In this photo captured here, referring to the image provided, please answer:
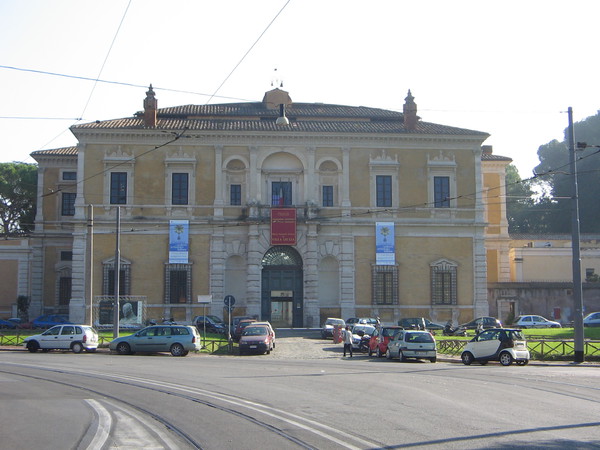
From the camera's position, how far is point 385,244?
5166 centimetres

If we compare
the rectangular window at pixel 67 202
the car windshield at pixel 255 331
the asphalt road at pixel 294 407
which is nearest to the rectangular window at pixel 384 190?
the car windshield at pixel 255 331

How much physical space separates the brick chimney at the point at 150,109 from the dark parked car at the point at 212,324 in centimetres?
1403

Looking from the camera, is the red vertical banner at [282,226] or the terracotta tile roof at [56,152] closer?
the red vertical banner at [282,226]

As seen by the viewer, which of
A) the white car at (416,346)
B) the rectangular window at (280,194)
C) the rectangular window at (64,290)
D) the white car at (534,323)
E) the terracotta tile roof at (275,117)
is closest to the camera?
the white car at (416,346)

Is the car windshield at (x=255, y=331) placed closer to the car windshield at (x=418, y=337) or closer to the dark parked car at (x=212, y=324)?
the car windshield at (x=418, y=337)

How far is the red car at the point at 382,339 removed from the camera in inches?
1287

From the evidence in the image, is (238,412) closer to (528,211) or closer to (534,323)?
(534,323)

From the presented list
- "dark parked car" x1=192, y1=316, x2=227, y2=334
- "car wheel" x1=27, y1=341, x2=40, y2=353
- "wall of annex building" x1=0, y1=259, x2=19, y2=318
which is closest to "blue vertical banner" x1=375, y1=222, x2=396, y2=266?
"dark parked car" x1=192, y1=316, x2=227, y2=334

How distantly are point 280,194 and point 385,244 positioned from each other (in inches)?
315

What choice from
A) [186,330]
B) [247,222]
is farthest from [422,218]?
[186,330]

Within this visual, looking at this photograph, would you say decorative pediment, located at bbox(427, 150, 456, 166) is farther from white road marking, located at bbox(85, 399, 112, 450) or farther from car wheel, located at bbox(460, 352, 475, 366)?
white road marking, located at bbox(85, 399, 112, 450)

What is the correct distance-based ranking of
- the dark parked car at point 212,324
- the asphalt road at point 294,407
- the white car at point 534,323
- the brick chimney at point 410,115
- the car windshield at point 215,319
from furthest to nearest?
the brick chimney at point 410,115 → the white car at point 534,323 → the car windshield at point 215,319 → the dark parked car at point 212,324 → the asphalt road at point 294,407

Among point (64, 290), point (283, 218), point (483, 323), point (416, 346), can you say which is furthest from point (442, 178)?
point (64, 290)

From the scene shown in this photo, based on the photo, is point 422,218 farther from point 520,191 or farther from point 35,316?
point 520,191
